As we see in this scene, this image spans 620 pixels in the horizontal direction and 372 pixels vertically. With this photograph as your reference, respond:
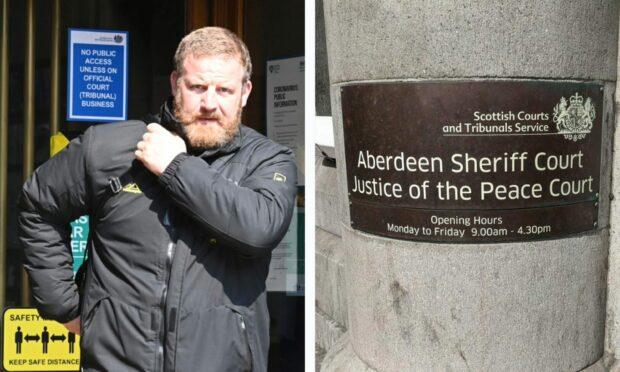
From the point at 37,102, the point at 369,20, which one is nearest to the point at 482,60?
the point at 369,20

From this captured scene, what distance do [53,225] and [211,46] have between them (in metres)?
0.82

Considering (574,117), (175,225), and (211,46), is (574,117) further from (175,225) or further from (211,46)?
(175,225)

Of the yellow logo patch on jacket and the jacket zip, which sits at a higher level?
the yellow logo patch on jacket

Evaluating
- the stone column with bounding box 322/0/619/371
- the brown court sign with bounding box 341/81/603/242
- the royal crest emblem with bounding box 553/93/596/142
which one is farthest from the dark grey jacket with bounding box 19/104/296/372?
the royal crest emblem with bounding box 553/93/596/142

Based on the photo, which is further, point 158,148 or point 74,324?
point 74,324

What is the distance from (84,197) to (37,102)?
232cm

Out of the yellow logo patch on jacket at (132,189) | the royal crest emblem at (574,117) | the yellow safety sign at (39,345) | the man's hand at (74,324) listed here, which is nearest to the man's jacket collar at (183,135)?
the yellow logo patch on jacket at (132,189)

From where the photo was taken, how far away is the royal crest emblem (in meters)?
3.58

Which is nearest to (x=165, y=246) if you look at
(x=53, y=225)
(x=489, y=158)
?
(x=53, y=225)

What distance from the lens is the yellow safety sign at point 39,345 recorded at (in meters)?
5.32

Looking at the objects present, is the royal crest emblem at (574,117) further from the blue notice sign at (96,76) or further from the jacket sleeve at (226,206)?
the blue notice sign at (96,76)

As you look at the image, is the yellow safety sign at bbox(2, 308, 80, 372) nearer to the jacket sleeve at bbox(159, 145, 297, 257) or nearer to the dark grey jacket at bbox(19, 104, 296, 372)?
the dark grey jacket at bbox(19, 104, 296, 372)

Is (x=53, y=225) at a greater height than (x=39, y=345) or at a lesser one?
greater

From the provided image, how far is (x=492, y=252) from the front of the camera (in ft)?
11.9
